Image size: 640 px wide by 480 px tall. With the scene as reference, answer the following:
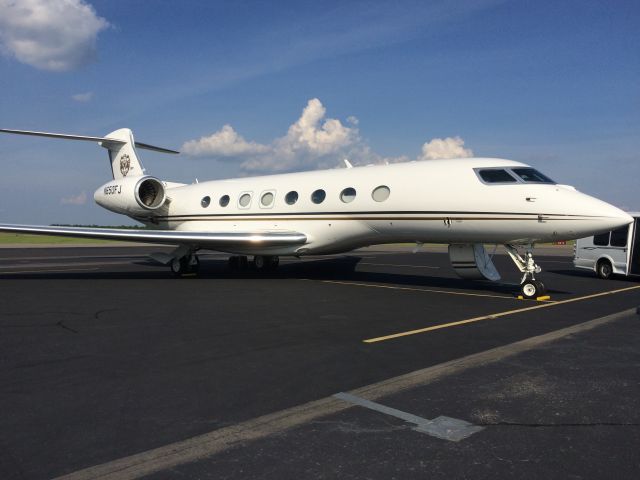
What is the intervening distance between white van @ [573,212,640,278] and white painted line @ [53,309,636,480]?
1157 centimetres

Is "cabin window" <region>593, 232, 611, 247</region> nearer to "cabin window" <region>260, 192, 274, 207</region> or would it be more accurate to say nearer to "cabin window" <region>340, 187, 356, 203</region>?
"cabin window" <region>340, 187, 356, 203</region>

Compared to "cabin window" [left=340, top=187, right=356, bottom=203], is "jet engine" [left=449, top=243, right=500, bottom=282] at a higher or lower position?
lower

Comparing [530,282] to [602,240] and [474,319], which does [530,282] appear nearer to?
[474,319]

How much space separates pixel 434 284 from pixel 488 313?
467 centimetres

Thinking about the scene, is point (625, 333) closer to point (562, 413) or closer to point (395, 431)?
point (562, 413)

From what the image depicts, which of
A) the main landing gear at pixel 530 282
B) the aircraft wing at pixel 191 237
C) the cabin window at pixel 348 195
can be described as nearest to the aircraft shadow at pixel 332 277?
the main landing gear at pixel 530 282

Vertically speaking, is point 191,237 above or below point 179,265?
above

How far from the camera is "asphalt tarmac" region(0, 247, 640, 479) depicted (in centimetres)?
314

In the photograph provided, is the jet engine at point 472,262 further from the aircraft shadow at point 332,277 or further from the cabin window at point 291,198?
the cabin window at point 291,198

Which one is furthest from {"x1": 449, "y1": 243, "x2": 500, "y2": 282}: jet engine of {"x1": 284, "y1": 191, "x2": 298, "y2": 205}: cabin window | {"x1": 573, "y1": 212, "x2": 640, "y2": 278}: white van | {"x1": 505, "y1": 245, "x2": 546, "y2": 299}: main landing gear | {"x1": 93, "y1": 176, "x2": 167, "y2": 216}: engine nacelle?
{"x1": 93, "y1": 176, "x2": 167, "y2": 216}: engine nacelle

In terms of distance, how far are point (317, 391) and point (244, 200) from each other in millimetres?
11686

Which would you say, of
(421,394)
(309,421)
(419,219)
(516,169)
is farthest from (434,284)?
(309,421)

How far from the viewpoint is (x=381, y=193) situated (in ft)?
39.4

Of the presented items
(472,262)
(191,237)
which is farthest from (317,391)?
(191,237)
